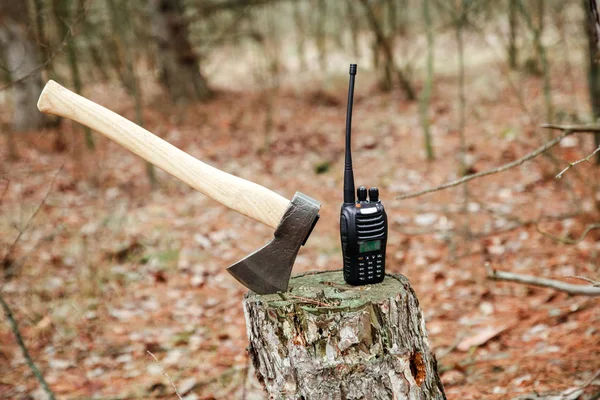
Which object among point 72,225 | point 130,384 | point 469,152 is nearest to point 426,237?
point 469,152

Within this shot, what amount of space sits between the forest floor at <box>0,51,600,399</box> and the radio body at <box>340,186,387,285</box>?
3.50 ft

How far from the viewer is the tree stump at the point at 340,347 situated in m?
2.26

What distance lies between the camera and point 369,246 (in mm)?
2457

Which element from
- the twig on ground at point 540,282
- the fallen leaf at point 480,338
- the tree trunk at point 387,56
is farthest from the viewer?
the tree trunk at point 387,56

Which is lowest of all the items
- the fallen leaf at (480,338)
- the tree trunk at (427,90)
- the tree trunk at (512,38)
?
the fallen leaf at (480,338)

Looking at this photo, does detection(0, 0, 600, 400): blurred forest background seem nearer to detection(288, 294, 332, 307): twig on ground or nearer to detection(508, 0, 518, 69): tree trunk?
detection(508, 0, 518, 69): tree trunk

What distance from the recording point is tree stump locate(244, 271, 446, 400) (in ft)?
7.42

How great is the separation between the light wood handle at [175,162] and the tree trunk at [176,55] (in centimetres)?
905

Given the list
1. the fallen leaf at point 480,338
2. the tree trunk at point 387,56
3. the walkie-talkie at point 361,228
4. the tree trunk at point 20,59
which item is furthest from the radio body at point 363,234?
the tree trunk at point 387,56

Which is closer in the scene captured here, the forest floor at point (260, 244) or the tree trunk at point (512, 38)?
the forest floor at point (260, 244)

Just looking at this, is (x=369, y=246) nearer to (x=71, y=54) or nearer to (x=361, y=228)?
(x=361, y=228)

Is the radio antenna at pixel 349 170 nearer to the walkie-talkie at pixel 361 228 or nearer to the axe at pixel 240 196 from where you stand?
the walkie-talkie at pixel 361 228

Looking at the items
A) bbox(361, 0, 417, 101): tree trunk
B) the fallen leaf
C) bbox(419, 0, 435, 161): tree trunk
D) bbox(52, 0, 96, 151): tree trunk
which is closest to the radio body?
the fallen leaf

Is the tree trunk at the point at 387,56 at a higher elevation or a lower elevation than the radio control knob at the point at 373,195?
higher
